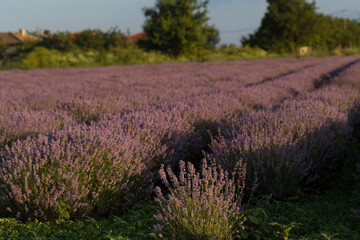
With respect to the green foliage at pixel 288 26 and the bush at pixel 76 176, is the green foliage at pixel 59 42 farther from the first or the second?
the bush at pixel 76 176

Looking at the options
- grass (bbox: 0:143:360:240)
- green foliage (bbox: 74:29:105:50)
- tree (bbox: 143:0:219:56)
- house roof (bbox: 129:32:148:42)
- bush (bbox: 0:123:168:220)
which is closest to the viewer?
grass (bbox: 0:143:360:240)

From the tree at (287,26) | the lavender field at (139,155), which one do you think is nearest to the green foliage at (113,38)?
the tree at (287,26)

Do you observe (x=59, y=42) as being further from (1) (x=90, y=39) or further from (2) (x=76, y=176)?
(2) (x=76, y=176)

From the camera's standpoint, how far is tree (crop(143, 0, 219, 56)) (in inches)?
1265

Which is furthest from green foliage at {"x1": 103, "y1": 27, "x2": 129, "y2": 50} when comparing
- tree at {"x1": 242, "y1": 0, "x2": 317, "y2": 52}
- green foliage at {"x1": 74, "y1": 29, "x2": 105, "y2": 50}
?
tree at {"x1": 242, "y1": 0, "x2": 317, "y2": 52}

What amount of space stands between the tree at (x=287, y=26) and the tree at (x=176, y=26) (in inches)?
534

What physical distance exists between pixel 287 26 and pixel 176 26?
63.1 ft

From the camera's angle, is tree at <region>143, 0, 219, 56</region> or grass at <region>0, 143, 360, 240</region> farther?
tree at <region>143, 0, 219, 56</region>

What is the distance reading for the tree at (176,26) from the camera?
32125mm

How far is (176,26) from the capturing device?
32.3 m

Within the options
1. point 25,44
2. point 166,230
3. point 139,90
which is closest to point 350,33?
point 25,44

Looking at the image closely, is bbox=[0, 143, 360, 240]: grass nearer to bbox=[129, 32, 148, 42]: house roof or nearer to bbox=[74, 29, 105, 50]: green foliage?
bbox=[129, 32, 148, 42]: house roof

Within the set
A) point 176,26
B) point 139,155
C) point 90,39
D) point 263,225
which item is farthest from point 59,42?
point 263,225

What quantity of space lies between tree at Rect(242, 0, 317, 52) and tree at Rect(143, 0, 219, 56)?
13.6 meters
